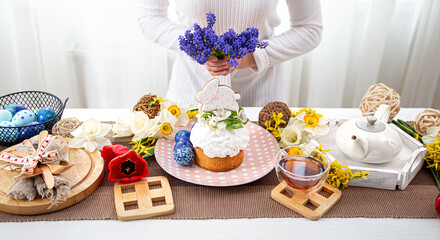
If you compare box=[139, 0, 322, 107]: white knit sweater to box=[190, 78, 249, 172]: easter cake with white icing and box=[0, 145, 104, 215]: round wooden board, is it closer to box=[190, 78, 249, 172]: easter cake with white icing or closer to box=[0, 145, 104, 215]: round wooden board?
box=[190, 78, 249, 172]: easter cake with white icing

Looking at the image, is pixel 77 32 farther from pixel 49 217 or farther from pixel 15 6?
pixel 49 217

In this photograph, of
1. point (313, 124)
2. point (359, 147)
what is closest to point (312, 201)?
point (359, 147)

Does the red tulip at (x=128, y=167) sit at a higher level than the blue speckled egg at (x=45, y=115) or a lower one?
lower

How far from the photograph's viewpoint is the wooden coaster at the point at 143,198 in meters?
0.91

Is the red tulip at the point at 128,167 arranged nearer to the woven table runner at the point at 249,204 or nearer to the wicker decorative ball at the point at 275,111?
the woven table runner at the point at 249,204

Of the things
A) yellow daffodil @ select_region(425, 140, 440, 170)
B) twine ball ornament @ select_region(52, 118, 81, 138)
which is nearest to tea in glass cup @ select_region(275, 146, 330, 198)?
yellow daffodil @ select_region(425, 140, 440, 170)

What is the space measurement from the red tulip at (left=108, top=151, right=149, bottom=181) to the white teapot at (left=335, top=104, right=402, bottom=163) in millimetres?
580

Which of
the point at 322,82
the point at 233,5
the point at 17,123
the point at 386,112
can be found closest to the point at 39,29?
the point at 17,123

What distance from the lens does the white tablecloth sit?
863 mm

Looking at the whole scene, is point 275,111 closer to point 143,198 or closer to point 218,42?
point 218,42

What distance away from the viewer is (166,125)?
1.17 m

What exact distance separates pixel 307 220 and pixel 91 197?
1.85 feet

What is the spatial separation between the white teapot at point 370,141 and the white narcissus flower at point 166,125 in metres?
0.53

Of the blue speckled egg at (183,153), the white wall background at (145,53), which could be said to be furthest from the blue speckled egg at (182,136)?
the white wall background at (145,53)
